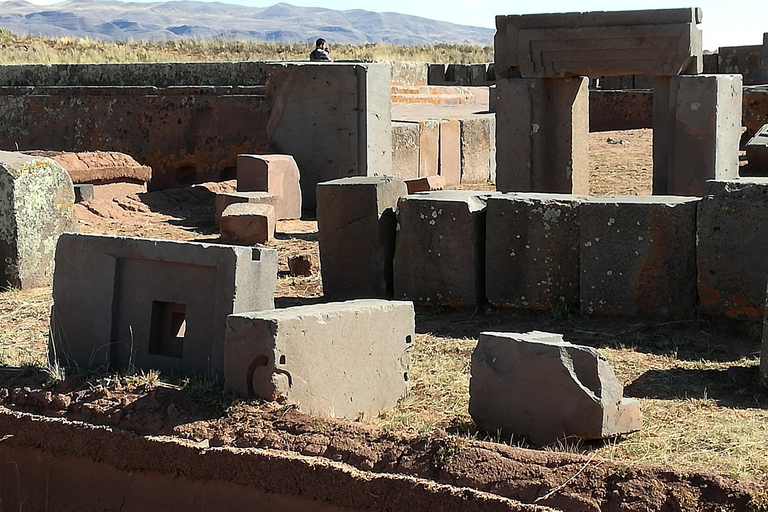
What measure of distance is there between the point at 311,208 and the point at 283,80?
1.64 m

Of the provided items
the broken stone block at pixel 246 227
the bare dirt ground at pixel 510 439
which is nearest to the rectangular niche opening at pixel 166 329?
the bare dirt ground at pixel 510 439

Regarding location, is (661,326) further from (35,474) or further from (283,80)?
(283,80)

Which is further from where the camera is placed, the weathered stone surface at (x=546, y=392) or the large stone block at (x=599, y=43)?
the large stone block at (x=599, y=43)

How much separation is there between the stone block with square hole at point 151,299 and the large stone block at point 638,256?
98.7 inches

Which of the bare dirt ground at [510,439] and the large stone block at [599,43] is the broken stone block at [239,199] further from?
the bare dirt ground at [510,439]

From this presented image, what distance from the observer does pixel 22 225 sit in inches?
328

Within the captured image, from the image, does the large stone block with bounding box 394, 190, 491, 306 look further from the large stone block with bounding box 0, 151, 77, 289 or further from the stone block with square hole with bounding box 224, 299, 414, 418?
the large stone block with bounding box 0, 151, 77, 289

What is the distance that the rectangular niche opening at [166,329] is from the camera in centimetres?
539

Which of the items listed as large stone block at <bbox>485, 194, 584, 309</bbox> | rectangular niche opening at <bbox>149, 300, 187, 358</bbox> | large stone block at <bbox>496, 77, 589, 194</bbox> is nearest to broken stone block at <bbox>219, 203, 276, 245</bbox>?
large stone block at <bbox>496, 77, 589, 194</bbox>

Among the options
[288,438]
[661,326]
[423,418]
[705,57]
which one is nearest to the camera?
[288,438]

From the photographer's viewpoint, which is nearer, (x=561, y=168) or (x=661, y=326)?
(x=661, y=326)

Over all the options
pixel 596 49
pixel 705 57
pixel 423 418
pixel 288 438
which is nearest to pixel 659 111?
pixel 596 49

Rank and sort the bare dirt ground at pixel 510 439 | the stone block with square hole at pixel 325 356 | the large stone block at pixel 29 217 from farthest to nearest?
the large stone block at pixel 29 217
the stone block with square hole at pixel 325 356
the bare dirt ground at pixel 510 439

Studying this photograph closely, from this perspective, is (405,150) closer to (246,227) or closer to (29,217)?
(246,227)
